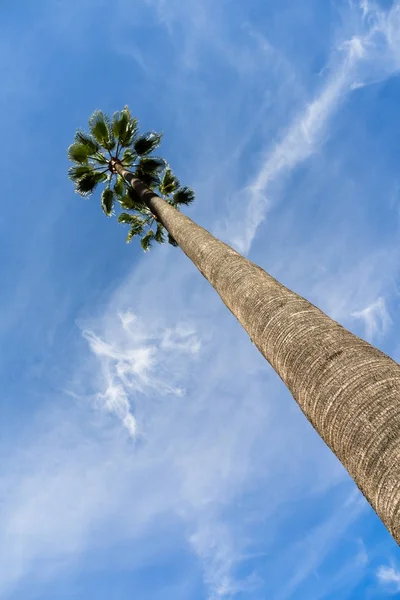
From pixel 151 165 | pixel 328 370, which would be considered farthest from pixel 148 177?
pixel 328 370

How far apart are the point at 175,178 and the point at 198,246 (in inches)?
476

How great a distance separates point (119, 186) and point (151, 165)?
173 cm

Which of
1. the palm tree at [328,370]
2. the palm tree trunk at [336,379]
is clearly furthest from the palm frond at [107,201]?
the palm tree trunk at [336,379]

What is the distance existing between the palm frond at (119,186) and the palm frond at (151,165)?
3.27 feet

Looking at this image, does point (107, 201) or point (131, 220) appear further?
point (131, 220)

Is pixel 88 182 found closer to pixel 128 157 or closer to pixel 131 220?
pixel 128 157

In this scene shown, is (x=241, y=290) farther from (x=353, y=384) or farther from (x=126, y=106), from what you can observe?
(x=126, y=106)

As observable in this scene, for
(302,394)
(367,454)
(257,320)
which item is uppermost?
(257,320)

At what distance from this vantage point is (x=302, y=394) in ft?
10.9

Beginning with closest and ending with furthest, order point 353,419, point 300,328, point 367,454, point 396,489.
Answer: point 396,489, point 367,454, point 353,419, point 300,328

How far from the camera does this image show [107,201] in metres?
17.6

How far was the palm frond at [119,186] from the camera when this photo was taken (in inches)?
669

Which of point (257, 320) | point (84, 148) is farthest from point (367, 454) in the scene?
point (84, 148)

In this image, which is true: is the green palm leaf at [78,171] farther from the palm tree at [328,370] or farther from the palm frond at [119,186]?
the palm tree at [328,370]
